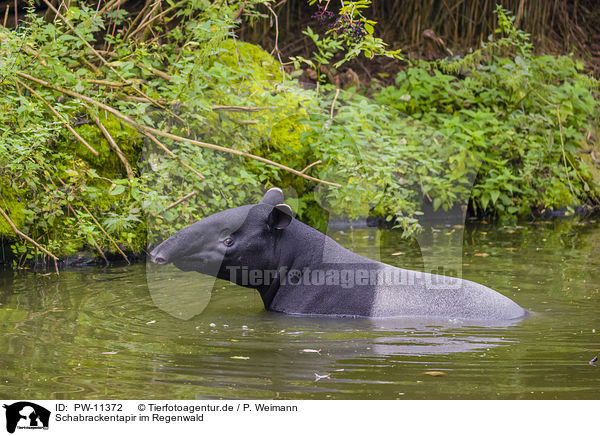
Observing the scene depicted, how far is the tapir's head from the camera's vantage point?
635 cm

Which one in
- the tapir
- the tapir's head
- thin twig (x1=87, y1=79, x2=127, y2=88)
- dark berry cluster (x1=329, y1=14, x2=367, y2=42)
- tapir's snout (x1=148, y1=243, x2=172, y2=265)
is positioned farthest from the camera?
thin twig (x1=87, y1=79, x2=127, y2=88)

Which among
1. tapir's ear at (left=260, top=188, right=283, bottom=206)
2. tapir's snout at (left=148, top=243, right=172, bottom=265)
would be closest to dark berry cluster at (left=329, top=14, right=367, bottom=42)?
tapir's ear at (left=260, top=188, right=283, bottom=206)

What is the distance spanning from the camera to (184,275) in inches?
350

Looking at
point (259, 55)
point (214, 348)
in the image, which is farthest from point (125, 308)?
point (259, 55)

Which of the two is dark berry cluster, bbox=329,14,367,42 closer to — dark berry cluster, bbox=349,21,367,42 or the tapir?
dark berry cluster, bbox=349,21,367,42

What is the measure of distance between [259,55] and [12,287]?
20.2 feet

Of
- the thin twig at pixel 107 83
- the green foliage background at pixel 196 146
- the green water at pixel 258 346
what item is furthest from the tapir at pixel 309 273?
the thin twig at pixel 107 83

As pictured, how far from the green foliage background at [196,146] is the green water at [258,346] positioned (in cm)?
107

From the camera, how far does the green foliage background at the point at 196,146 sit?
888 cm

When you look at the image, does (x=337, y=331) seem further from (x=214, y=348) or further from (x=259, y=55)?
(x=259, y=55)
